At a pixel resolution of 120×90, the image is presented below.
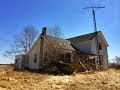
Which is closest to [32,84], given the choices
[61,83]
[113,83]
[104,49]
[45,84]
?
[45,84]

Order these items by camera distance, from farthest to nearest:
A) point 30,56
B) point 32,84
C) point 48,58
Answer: point 30,56
point 48,58
point 32,84

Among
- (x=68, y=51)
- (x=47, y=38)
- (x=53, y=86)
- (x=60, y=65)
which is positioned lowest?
(x=53, y=86)

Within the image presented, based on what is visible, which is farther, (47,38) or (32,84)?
(47,38)

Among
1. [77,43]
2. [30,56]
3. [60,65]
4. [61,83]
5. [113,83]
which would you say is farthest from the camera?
[77,43]

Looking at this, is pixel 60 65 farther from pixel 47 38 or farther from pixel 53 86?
pixel 53 86

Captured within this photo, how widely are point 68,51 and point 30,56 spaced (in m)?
6.84

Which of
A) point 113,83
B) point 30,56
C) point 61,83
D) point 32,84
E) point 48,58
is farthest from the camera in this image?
point 30,56

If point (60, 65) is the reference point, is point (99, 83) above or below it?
below

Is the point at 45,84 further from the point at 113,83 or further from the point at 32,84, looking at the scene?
the point at 113,83

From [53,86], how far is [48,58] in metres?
15.8

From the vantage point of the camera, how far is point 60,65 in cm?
2577

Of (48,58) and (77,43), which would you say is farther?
(77,43)

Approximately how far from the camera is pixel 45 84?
15203mm

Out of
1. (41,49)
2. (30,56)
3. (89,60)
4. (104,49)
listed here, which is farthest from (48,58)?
(104,49)
